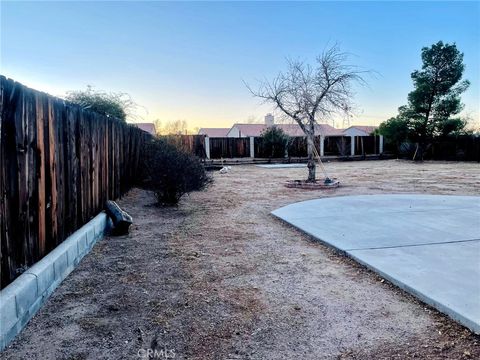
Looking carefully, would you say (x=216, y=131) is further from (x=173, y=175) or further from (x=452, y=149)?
(x=173, y=175)

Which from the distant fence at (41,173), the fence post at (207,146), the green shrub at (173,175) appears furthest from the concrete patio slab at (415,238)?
the fence post at (207,146)

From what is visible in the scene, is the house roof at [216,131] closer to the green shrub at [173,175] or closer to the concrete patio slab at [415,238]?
the green shrub at [173,175]

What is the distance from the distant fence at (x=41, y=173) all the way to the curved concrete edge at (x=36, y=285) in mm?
81

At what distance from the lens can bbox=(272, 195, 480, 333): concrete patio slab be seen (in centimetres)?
312

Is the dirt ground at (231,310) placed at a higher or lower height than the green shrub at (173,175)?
lower

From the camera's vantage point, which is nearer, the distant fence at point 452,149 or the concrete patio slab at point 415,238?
the concrete patio slab at point 415,238

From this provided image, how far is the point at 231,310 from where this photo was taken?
117 inches

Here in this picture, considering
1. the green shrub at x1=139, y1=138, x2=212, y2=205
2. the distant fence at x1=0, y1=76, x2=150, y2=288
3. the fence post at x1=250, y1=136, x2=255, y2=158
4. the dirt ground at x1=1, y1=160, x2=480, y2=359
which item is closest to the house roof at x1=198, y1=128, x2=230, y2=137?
the fence post at x1=250, y1=136, x2=255, y2=158

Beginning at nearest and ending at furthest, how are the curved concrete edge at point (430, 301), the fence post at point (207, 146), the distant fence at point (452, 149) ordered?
the curved concrete edge at point (430, 301) → the distant fence at point (452, 149) → the fence post at point (207, 146)

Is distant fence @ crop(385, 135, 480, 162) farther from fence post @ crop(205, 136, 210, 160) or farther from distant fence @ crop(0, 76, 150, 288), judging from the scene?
distant fence @ crop(0, 76, 150, 288)

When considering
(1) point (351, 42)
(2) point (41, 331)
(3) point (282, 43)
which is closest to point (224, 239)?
(2) point (41, 331)

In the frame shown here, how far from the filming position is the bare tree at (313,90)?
1232 cm

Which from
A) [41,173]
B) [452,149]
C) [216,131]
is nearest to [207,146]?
[452,149]

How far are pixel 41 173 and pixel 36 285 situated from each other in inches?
40.4
